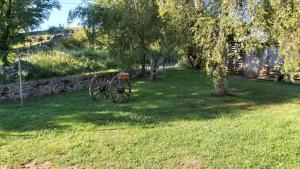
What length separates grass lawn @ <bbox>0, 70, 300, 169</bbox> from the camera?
7.72 m

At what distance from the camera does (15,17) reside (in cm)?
1880

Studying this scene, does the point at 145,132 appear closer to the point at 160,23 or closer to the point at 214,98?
the point at 214,98

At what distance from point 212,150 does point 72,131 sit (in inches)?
133

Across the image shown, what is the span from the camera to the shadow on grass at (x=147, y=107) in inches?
408

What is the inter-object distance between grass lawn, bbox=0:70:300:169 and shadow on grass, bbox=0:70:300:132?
26mm

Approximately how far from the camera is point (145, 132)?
9.24 m

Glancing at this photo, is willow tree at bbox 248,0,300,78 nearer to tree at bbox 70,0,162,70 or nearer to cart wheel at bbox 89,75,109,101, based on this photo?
cart wheel at bbox 89,75,109,101

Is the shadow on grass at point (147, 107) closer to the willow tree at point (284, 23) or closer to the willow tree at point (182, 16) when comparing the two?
the willow tree at point (182, 16)

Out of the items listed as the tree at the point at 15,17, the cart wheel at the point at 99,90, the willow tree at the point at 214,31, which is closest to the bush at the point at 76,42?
the tree at the point at 15,17

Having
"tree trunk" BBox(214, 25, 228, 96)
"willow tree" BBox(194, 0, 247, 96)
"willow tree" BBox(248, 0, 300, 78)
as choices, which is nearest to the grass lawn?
"tree trunk" BBox(214, 25, 228, 96)

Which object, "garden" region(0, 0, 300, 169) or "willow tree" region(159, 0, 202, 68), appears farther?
"willow tree" region(159, 0, 202, 68)

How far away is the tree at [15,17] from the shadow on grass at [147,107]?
5348 millimetres

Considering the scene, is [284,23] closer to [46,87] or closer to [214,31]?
[214,31]

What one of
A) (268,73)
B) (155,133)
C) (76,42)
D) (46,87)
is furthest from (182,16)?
(76,42)
